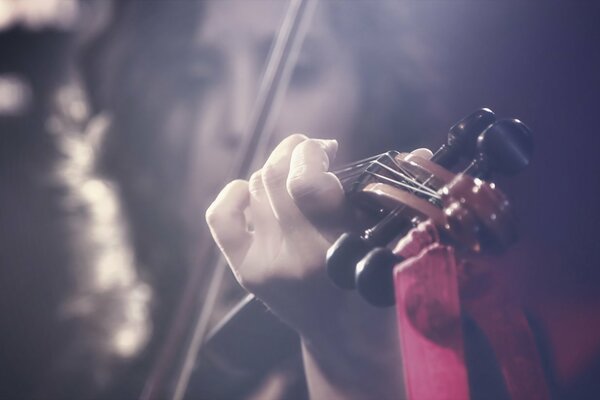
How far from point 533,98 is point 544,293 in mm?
243

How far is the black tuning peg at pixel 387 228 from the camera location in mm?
484

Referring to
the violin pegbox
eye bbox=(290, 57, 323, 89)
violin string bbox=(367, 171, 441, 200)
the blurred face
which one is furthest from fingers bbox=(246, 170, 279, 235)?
eye bbox=(290, 57, 323, 89)

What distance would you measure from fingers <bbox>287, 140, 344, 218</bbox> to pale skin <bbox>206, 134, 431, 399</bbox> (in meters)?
0.02

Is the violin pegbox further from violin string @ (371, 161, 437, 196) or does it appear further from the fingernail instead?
the fingernail

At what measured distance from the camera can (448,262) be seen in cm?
44

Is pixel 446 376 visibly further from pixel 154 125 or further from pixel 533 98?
pixel 154 125

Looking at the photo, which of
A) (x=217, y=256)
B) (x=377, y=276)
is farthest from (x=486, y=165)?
(x=217, y=256)

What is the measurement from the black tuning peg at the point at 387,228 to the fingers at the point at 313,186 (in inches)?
1.9

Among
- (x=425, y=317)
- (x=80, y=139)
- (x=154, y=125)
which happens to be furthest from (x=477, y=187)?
(x=80, y=139)

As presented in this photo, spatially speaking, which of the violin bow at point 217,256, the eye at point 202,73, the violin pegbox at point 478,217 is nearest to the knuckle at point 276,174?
the violin pegbox at point 478,217

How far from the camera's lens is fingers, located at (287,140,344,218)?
22.5 inches

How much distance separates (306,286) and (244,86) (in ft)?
2.48

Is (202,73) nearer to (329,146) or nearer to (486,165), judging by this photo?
(329,146)

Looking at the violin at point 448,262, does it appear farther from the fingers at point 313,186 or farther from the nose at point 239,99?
the nose at point 239,99
